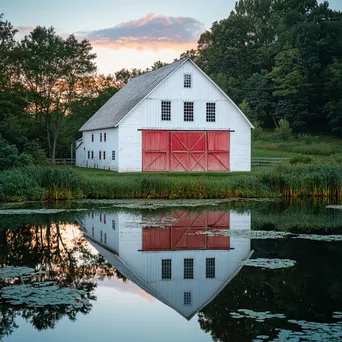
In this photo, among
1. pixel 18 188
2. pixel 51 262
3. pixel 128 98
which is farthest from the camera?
pixel 128 98

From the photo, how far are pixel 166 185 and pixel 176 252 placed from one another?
13.1 metres

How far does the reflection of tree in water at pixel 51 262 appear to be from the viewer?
33.8ft

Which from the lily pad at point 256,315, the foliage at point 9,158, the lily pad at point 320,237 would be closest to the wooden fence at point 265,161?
the foliage at point 9,158

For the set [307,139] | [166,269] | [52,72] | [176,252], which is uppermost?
[52,72]

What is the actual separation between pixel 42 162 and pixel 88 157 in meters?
16.3

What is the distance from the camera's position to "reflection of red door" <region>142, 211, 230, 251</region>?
Result: 16.5 meters

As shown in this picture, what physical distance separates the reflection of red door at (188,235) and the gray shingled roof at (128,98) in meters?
19.5

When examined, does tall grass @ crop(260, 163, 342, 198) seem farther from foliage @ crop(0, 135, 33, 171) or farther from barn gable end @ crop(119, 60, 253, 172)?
foliage @ crop(0, 135, 33, 171)

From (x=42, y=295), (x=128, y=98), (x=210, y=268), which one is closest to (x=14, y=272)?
(x=42, y=295)

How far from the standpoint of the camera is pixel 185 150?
41.1 meters

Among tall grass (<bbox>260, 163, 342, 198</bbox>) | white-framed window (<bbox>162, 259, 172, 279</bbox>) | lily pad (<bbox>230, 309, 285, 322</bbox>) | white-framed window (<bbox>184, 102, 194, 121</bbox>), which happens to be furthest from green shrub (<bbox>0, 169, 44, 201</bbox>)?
lily pad (<bbox>230, 309, 285, 322</bbox>)

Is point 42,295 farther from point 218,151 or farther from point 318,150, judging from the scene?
point 318,150

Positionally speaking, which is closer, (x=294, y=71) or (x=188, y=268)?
(x=188, y=268)

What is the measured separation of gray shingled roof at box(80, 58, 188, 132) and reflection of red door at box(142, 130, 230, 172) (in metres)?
2.45
